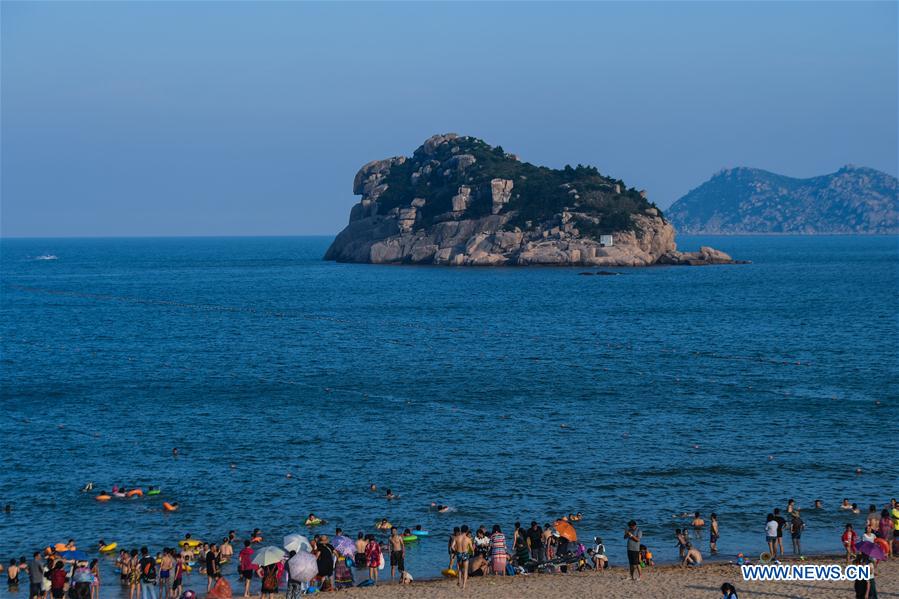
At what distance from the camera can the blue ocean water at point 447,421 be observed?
151 ft

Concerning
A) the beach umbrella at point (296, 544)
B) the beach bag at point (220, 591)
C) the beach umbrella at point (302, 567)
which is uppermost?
the beach umbrella at point (296, 544)

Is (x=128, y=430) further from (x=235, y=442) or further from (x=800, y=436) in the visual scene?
(x=800, y=436)

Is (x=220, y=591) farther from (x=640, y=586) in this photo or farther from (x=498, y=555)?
(x=640, y=586)

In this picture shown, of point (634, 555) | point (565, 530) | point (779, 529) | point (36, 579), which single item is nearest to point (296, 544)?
point (36, 579)

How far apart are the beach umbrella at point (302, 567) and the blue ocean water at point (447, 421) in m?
8.01

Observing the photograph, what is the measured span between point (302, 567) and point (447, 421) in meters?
32.4

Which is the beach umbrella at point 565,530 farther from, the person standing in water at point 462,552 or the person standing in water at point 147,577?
the person standing in water at point 147,577

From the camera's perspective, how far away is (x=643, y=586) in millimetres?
33625

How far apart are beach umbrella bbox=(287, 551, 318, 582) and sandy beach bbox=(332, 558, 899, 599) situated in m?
2.60

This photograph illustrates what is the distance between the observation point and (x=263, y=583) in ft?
109

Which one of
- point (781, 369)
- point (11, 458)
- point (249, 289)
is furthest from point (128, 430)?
point (249, 289)

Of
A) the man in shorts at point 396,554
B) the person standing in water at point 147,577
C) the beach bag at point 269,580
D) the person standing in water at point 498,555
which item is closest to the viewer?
the beach bag at point 269,580

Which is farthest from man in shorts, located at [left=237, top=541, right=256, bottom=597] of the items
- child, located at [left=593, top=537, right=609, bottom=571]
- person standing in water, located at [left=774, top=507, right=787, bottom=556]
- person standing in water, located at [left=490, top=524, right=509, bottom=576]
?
person standing in water, located at [left=774, top=507, right=787, bottom=556]

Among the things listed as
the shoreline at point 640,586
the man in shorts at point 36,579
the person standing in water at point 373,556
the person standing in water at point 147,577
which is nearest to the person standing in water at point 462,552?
the shoreline at point 640,586
